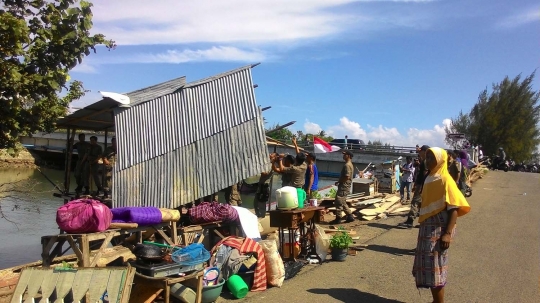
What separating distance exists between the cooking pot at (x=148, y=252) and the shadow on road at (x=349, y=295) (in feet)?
7.30

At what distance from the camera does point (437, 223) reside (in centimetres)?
537

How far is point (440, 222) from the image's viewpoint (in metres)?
5.35

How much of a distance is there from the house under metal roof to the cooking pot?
12.2 ft

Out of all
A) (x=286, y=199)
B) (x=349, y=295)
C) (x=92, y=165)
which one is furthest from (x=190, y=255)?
(x=92, y=165)

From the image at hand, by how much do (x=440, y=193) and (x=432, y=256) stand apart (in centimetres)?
75

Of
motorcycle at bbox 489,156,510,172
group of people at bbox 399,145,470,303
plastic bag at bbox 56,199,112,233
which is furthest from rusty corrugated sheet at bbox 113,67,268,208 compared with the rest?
motorcycle at bbox 489,156,510,172

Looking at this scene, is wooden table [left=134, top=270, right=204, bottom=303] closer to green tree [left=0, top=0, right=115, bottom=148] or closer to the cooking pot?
the cooking pot

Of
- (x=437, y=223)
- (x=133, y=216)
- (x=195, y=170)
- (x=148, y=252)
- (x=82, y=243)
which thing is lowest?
(x=148, y=252)

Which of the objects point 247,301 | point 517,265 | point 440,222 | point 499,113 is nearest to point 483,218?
point 517,265

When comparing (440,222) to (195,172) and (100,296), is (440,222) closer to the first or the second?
(100,296)

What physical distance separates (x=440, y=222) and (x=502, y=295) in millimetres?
1729

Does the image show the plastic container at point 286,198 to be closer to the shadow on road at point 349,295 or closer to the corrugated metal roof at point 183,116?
the shadow on road at point 349,295

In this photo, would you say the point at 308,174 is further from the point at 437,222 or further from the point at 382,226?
the point at 437,222

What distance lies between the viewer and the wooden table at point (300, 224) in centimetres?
736
